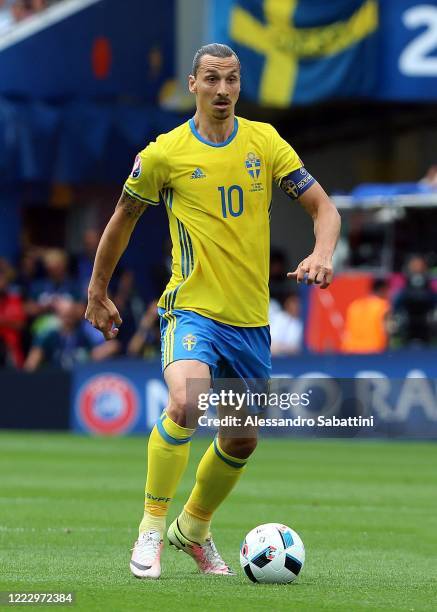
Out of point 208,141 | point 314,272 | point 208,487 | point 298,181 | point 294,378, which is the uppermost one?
point 208,141

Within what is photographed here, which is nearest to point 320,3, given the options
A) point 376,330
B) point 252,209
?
point 376,330

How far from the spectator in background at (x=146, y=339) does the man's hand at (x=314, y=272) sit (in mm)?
14468

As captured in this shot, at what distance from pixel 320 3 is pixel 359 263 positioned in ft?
13.5

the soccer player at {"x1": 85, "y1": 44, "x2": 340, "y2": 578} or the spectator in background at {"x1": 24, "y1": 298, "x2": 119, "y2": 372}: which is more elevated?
the soccer player at {"x1": 85, "y1": 44, "x2": 340, "y2": 578}

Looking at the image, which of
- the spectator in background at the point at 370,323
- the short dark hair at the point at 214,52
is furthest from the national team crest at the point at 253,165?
the spectator in background at the point at 370,323

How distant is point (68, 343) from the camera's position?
69.4ft

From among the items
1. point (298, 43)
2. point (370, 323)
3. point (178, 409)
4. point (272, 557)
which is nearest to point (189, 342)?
point (178, 409)

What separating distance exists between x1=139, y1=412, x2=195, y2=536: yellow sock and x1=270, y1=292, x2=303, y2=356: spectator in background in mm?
13823

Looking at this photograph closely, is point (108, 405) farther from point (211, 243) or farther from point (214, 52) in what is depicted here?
point (214, 52)

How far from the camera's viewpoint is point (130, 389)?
19.7m

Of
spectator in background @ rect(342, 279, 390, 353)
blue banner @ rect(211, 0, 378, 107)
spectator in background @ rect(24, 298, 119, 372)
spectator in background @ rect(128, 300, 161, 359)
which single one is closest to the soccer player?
spectator in background @ rect(342, 279, 390, 353)

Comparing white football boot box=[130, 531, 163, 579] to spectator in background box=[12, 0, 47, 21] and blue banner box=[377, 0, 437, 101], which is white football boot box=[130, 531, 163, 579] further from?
spectator in background box=[12, 0, 47, 21]

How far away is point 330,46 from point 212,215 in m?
16.6

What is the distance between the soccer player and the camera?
707cm
